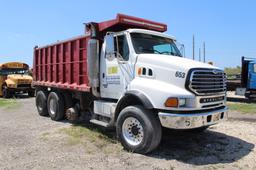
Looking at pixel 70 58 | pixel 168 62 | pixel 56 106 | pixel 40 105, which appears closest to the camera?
pixel 168 62

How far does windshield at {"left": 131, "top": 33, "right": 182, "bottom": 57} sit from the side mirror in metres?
0.56

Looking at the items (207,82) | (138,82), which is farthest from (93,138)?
(207,82)

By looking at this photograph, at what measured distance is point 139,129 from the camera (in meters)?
7.26

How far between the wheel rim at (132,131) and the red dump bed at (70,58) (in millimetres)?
2280

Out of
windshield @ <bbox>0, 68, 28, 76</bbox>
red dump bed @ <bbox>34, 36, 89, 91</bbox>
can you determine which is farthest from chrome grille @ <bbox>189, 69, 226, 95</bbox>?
windshield @ <bbox>0, 68, 28, 76</bbox>

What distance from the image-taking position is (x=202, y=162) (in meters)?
6.64

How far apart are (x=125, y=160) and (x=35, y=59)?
27.3ft

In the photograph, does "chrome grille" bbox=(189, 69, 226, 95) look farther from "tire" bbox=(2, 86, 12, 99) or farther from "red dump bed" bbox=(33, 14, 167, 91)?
"tire" bbox=(2, 86, 12, 99)

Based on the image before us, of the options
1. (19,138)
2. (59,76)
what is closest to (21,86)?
(59,76)

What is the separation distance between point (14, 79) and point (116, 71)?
18760 millimetres

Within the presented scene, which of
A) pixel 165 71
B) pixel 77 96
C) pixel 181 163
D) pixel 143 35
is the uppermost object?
pixel 143 35

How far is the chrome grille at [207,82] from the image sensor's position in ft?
22.6

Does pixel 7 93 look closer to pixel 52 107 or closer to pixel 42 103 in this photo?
pixel 42 103

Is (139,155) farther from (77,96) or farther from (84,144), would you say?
(77,96)
